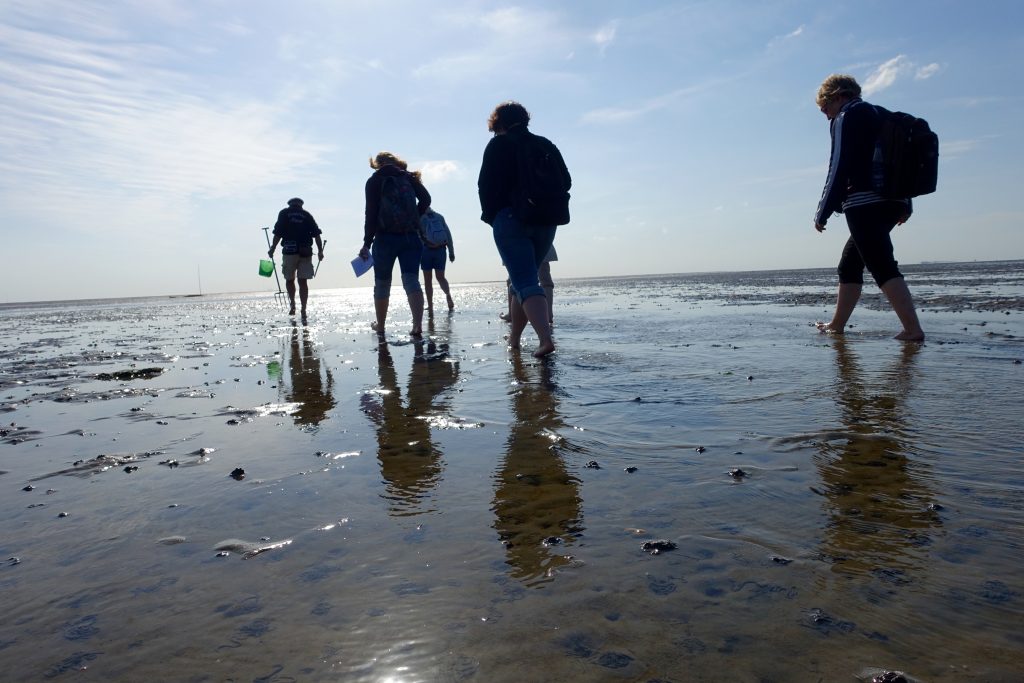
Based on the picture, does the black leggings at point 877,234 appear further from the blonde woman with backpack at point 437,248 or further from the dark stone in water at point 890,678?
the blonde woman with backpack at point 437,248

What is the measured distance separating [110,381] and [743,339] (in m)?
6.11

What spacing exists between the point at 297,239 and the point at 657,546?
40.5ft

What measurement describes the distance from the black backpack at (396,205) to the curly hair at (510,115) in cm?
244

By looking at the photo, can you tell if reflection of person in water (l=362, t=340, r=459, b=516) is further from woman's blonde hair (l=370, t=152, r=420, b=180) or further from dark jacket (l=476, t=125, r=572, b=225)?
woman's blonde hair (l=370, t=152, r=420, b=180)

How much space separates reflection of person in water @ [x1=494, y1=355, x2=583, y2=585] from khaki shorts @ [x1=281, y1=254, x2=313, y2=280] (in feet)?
35.1

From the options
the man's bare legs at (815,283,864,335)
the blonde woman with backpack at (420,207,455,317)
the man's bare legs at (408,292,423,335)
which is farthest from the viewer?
the blonde woman with backpack at (420,207,455,317)

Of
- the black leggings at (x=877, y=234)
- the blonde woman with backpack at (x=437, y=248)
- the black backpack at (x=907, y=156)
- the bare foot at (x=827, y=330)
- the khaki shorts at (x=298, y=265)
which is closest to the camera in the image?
the black backpack at (x=907, y=156)

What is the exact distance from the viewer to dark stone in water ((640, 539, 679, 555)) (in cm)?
168

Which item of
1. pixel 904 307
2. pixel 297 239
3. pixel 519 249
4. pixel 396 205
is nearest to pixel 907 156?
pixel 904 307

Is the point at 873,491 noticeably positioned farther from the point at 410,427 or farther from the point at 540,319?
the point at 540,319

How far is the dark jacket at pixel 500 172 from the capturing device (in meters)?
5.54

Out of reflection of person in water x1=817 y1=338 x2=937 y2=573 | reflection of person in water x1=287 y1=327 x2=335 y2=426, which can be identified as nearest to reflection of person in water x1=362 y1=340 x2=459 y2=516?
reflection of person in water x1=287 y1=327 x2=335 y2=426

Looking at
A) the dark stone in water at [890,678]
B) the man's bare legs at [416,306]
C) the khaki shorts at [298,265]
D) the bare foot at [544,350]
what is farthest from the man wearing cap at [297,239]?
the dark stone in water at [890,678]

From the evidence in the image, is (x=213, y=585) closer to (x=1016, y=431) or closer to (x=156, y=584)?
(x=156, y=584)
